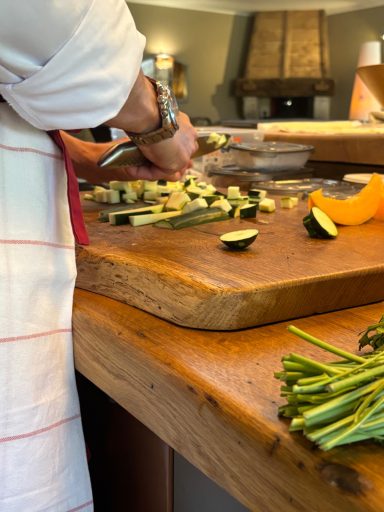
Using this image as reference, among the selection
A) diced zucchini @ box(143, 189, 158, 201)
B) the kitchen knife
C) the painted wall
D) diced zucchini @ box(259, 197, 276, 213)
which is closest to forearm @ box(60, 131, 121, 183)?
diced zucchini @ box(143, 189, 158, 201)

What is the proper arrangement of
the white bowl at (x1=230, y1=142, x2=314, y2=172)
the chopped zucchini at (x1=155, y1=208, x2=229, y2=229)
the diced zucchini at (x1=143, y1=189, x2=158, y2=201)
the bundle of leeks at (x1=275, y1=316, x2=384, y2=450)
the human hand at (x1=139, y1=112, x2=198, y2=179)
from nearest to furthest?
1. the bundle of leeks at (x1=275, y1=316, x2=384, y2=450)
2. the human hand at (x1=139, y1=112, x2=198, y2=179)
3. the chopped zucchini at (x1=155, y1=208, x2=229, y2=229)
4. the diced zucchini at (x1=143, y1=189, x2=158, y2=201)
5. the white bowl at (x1=230, y1=142, x2=314, y2=172)

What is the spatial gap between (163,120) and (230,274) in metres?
0.25

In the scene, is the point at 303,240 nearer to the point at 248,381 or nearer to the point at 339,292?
the point at 339,292

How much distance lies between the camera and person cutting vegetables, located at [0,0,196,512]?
0.64 metres

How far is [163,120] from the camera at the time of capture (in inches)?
33.8

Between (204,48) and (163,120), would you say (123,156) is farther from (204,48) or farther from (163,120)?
(204,48)

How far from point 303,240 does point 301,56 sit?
7.42m

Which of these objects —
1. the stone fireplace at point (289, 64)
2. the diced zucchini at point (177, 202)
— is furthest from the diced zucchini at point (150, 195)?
the stone fireplace at point (289, 64)

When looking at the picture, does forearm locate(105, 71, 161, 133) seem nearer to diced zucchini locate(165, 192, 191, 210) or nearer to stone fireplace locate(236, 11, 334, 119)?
diced zucchini locate(165, 192, 191, 210)

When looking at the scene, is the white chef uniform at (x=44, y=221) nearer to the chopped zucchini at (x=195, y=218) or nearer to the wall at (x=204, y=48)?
the chopped zucchini at (x=195, y=218)

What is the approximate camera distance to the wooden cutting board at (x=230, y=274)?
699mm

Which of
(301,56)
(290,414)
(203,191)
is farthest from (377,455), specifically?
(301,56)

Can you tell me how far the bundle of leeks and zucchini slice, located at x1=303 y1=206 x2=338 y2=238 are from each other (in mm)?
530

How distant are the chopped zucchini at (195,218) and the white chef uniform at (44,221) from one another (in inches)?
10.9
